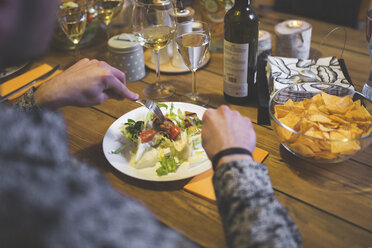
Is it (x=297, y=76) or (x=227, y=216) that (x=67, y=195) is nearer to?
(x=227, y=216)

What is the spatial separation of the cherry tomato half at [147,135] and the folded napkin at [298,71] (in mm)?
435

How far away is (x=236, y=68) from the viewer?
1156mm

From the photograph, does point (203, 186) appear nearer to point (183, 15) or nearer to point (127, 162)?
point (127, 162)

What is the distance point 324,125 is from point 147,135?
0.50 meters

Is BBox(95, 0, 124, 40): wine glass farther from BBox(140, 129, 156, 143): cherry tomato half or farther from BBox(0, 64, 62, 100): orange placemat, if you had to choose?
BBox(140, 129, 156, 143): cherry tomato half

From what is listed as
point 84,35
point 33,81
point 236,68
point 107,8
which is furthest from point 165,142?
point 84,35

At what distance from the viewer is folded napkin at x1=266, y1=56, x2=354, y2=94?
1178mm

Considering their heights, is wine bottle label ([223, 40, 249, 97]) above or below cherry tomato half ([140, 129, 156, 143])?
above

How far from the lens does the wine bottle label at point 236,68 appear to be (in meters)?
1.12

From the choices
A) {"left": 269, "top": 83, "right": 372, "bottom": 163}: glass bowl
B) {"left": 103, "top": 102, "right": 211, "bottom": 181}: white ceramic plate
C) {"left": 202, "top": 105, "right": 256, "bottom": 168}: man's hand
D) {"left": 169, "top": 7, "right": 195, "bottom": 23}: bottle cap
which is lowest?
{"left": 103, "top": 102, "right": 211, "bottom": 181}: white ceramic plate

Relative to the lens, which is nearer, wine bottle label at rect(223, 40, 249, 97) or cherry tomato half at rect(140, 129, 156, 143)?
cherry tomato half at rect(140, 129, 156, 143)

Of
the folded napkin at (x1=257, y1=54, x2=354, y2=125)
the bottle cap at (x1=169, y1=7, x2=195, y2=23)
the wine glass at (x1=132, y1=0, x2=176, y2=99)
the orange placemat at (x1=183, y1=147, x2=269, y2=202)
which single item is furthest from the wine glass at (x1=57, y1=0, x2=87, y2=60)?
the orange placemat at (x1=183, y1=147, x2=269, y2=202)

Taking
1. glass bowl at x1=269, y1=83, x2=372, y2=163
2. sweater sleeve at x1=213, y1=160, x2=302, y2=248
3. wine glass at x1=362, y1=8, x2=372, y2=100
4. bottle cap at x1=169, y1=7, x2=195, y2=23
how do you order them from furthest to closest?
bottle cap at x1=169, y1=7, x2=195, y2=23 < wine glass at x1=362, y1=8, x2=372, y2=100 < glass bowl at x1=269, y1=83, x2=372, y2=163 < sweater sleeve at x1=213, y1=160, x2=302, y2=248

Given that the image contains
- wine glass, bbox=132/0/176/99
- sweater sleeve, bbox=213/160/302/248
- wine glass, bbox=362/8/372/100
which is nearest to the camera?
sweater sleeve, bbox=213/160/302/248
